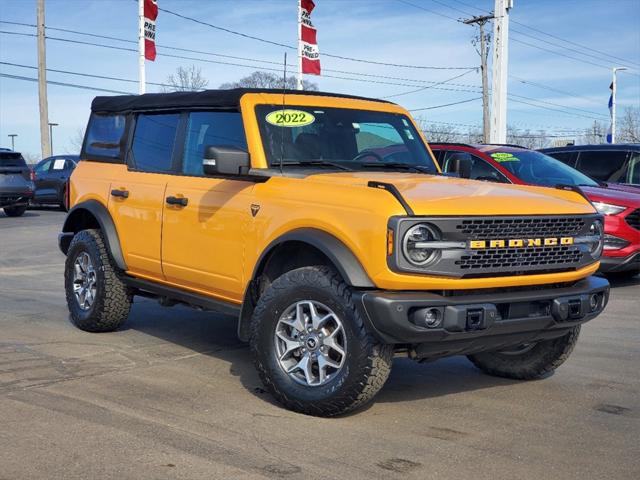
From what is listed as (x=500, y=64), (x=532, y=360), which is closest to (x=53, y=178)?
(x=500, y=64)

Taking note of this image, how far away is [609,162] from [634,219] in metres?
3.16

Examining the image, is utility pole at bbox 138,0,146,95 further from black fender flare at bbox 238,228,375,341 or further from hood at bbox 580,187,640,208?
black fender flare at bbox 238,228,375,341

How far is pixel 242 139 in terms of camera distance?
19.3 ft

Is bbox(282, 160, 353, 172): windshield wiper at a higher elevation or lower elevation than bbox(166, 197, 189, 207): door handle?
higher

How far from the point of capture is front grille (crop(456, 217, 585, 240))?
4672mm

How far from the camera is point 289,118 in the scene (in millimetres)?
5973

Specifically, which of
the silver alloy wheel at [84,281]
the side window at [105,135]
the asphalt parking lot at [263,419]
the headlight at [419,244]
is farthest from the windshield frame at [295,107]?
the silver alloy wheel at [84,281]

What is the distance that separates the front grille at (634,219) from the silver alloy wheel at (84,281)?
20.7 ft

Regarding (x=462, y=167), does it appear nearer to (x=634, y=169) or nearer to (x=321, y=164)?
(x=321, y=164)

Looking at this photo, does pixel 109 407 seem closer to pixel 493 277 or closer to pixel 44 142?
pixel 493 277

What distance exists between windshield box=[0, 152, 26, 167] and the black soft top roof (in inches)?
663

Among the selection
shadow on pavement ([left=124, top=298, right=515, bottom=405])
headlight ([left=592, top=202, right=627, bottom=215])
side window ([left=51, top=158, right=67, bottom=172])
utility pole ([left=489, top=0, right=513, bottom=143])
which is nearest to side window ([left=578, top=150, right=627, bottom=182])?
headlight ([left=592, top=202, right=627, bottom=215])

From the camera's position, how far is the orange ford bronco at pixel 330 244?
460 centimetres

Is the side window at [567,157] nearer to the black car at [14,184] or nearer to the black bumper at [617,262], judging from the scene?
the black bumper at [617,262]
